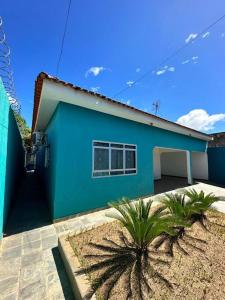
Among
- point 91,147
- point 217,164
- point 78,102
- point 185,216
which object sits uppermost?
point 78,102

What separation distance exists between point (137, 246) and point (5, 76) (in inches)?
236

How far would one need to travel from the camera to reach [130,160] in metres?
7.87

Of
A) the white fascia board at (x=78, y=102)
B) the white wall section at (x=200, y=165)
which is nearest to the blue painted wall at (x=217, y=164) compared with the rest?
the white wall section at (x=200, y=165)

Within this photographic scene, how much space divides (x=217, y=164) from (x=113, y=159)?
37.4ft

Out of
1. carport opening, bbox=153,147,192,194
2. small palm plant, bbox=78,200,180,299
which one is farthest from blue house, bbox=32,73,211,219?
carport opening, bbox=153,147,192,194

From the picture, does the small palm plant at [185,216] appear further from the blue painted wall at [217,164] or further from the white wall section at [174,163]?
the white wall section at [174,163]

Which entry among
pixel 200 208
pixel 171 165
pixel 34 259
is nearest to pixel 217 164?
pixel 171 165

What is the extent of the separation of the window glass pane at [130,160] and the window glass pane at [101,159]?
1.25 m

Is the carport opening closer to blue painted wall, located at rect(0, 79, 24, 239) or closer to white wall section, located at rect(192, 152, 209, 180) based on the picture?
white wall section, located at rect(192, 152, 209, 180)

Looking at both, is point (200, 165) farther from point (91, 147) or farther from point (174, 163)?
point (91, 147)

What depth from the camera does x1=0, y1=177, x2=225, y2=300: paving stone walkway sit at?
105 inches

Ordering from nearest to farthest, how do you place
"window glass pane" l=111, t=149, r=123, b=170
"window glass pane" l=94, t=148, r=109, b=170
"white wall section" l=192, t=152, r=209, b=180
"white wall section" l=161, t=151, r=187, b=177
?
"window glass pane" l=94, t=148, r=109, b=170 → "window glass pane" l=111, t=149, r=123, b=170 → "white wall section" l=192, t=152, r=209, b=180 → "white wall section" l=161, t=151, r=187, b=177

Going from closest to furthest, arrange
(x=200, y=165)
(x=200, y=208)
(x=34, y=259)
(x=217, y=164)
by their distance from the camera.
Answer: (x=34, y=259) < (x=200, y=208) < (x=217, y=164) < (x=200, y=165)

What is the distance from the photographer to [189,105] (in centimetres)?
1712
